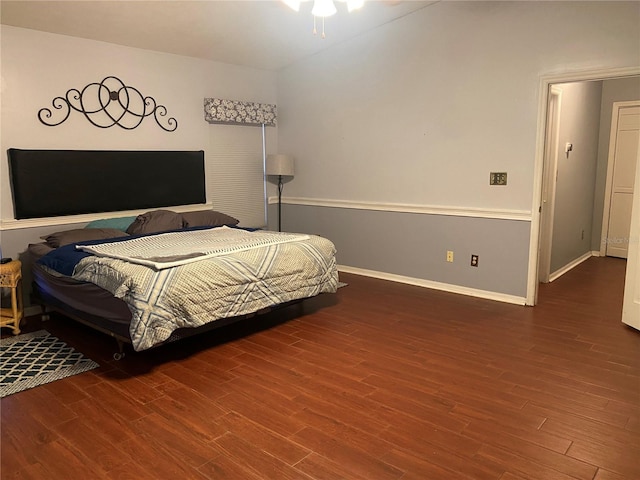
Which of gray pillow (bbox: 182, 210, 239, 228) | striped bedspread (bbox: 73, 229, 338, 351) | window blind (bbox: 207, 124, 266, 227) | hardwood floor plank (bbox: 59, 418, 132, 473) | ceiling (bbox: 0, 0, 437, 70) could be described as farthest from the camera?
window blind (bbox: 207, 124, 266, 227)

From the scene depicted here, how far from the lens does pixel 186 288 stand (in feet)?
9.75

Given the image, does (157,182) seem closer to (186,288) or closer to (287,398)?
(186,288)

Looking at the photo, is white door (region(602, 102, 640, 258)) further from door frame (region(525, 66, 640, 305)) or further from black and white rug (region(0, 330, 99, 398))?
black and white rug (region(0, 330, 99, 398))

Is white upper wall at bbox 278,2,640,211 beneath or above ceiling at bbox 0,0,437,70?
beneath

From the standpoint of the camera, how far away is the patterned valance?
17.1ft

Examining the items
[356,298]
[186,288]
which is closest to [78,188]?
[186,288]

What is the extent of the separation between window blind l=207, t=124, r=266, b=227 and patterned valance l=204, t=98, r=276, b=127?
12cm

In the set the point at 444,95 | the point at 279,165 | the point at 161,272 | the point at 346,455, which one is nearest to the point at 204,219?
the point at 279,165

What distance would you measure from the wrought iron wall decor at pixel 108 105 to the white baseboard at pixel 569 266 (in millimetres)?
4433

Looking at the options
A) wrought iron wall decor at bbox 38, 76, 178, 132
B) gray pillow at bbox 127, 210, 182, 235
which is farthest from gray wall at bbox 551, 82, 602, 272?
wrought iron wall decor at bbox 38, 76, 178, 132

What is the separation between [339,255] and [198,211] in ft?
5.66

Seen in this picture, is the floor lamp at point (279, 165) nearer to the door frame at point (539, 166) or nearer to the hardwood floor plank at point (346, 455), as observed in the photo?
the door frame at point (539, 166)

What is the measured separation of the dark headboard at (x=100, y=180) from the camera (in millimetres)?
3969

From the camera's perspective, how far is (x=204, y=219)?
479 centimetres
